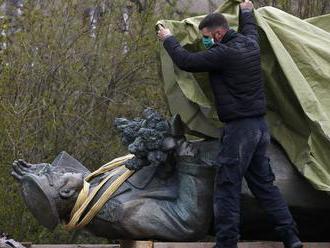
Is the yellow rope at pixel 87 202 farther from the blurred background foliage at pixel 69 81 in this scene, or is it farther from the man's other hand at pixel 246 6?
the blurred background foliage at pixel 69 81

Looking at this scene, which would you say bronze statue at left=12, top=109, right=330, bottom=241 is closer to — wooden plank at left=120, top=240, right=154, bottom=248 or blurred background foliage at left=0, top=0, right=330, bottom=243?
wooden plank at left=120, top=240, right=154, bottom=248

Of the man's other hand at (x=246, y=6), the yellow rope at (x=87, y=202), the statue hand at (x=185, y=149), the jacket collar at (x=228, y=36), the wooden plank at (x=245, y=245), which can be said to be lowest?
the wooden plank at (x=245, y=245)

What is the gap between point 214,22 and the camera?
220 inches

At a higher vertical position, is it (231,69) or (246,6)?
(246,6)

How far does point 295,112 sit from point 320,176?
434 mm

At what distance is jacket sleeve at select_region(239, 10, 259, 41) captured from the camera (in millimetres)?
5766

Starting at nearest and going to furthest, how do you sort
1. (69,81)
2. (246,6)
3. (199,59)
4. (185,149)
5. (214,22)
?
1. (199,59)
2. (214,22)
3. (246,6)
4. (185,149)
5. (69,81)

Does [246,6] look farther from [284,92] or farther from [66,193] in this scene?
[66,193]

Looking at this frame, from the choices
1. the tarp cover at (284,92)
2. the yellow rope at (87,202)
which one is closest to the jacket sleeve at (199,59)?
the tarp cover at (284,92)

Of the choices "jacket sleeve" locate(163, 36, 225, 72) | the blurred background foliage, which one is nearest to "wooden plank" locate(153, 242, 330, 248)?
"jacket sleeve" locate(163, 36, 225, 72)

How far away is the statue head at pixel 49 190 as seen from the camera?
228 inches

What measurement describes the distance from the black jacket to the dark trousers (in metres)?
0.08

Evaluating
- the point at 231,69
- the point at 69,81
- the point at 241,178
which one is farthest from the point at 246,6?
the point at 69,81

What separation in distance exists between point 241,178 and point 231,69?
0.65m
